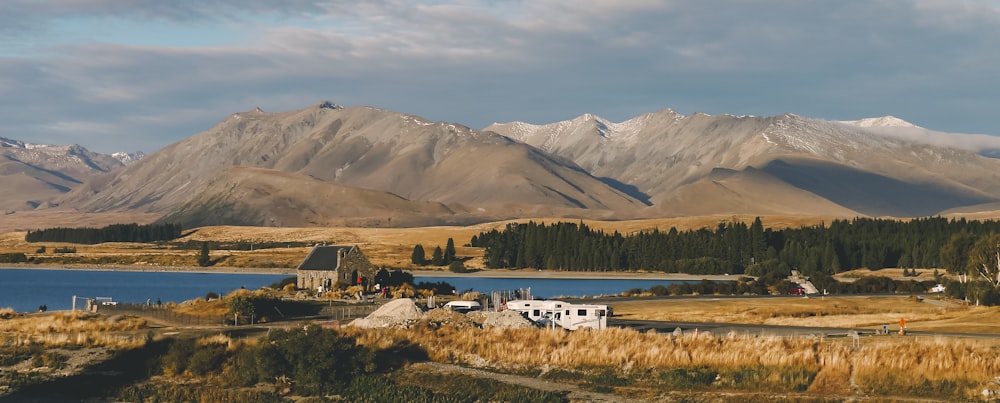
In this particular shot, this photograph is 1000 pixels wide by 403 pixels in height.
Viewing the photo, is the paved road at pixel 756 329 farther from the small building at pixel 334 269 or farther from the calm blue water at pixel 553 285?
the calm blue water at pixel 553 285

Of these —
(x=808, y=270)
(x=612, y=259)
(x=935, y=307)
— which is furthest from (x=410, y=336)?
(x=612, y=259)

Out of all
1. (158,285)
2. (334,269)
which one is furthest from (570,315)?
(158,285)

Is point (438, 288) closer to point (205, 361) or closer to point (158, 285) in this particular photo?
point (205, 361)

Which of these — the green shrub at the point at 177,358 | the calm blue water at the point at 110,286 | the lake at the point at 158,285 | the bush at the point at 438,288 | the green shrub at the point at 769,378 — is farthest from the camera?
the lake at the point at 158,285

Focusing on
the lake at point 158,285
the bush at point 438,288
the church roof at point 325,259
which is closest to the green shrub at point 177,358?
the church roof at point 325,259

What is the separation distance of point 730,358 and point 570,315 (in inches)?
652

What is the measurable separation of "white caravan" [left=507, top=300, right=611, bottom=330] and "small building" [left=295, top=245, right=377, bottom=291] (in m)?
37.9

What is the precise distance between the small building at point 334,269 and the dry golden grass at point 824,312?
24982 mm

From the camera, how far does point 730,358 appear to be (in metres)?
47.8

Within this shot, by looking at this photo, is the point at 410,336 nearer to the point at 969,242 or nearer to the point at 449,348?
the point at 449,348

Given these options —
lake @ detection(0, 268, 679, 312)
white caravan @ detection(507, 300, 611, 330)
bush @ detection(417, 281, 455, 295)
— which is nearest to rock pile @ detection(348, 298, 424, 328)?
white caravan @ detection(507, 300, 611, 330)

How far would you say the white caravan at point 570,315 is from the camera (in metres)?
61.6

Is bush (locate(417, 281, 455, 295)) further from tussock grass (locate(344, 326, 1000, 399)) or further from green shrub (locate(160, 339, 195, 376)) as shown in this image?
green shrub (locate(160, 339, 195, 376))

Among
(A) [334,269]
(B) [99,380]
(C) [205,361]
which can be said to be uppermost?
(A) [334,269]
